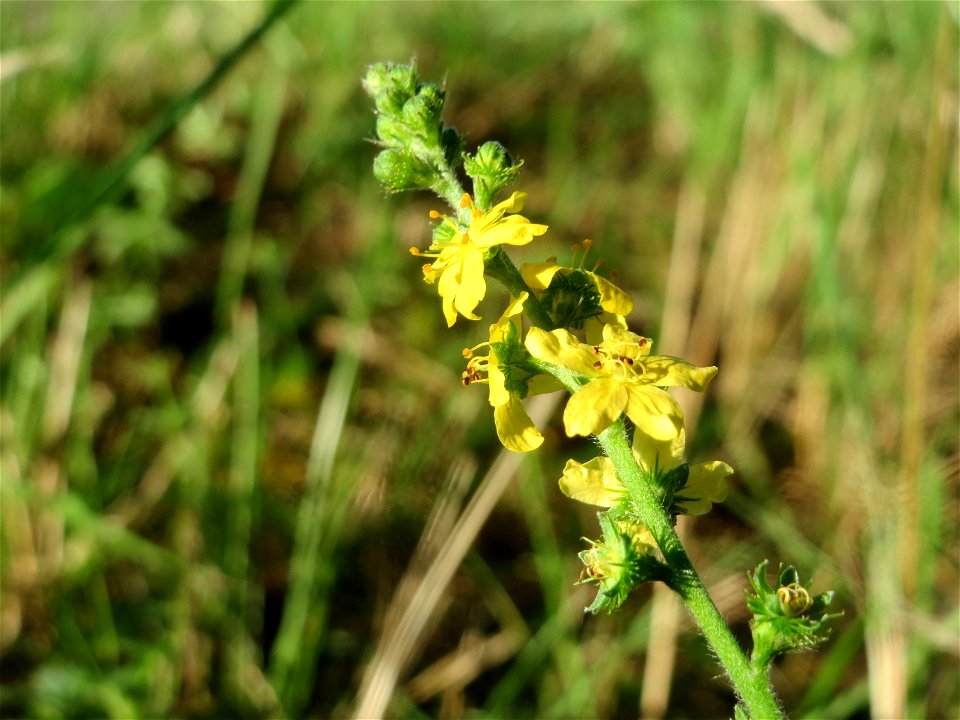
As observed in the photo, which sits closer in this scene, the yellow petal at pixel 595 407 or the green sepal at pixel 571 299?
the yellow petal at pixel 595 407

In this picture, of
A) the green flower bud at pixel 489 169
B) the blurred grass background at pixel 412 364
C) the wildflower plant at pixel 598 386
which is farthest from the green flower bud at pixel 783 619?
the blurred grass background at pixel 412 364

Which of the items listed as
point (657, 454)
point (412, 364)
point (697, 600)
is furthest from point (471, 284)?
point (412, 364)

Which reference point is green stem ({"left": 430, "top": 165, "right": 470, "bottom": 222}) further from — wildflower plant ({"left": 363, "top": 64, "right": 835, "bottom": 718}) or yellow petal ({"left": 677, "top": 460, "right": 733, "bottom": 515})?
yellow petal ({"left": 677, "top": 460, "right": 733, "bottom": 515})

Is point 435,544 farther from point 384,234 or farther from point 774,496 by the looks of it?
point 384,234

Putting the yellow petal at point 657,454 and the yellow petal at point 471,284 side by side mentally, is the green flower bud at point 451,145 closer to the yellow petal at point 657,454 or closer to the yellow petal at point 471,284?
the yellow petal at point 471,284

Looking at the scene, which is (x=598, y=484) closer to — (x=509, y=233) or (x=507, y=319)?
(x=507, y=319)

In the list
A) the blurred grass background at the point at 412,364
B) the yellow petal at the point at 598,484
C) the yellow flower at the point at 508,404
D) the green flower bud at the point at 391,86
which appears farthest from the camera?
the blurred grass background at the point at 412,364

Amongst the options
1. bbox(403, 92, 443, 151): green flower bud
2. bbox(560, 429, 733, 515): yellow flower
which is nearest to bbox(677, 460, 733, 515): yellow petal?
bbox(560, 429, 733, 515): yellow flower
